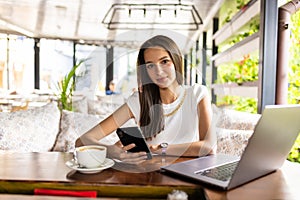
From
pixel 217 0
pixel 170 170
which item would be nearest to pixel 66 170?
pixel 170 170

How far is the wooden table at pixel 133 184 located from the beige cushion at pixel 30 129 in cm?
118

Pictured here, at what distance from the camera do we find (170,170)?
0.99m

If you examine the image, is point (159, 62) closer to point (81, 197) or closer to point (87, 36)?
point (81, 197)

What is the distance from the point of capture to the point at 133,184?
887 mm

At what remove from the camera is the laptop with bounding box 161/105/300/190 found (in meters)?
0.79

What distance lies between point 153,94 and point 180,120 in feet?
0.57

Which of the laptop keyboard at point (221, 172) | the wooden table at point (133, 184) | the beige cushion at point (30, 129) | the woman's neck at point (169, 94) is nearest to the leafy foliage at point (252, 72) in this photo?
the woman's neck at point (169, 94)

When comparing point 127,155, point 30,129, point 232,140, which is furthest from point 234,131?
point 30,129

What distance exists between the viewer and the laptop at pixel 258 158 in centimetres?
79

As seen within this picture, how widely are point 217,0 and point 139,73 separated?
3927 mm

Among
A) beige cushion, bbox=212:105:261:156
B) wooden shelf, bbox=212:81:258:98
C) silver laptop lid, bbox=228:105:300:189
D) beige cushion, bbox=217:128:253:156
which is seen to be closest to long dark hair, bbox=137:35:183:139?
silver laptop lid, bbox=228:105:300:189

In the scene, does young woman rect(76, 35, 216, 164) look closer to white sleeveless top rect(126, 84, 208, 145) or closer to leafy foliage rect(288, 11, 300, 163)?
white sleeveless top rect(126, 84, 208, 145)

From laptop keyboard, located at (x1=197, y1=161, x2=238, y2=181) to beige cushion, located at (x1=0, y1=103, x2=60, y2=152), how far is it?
5.21 feet

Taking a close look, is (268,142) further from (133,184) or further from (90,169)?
(90,169)
